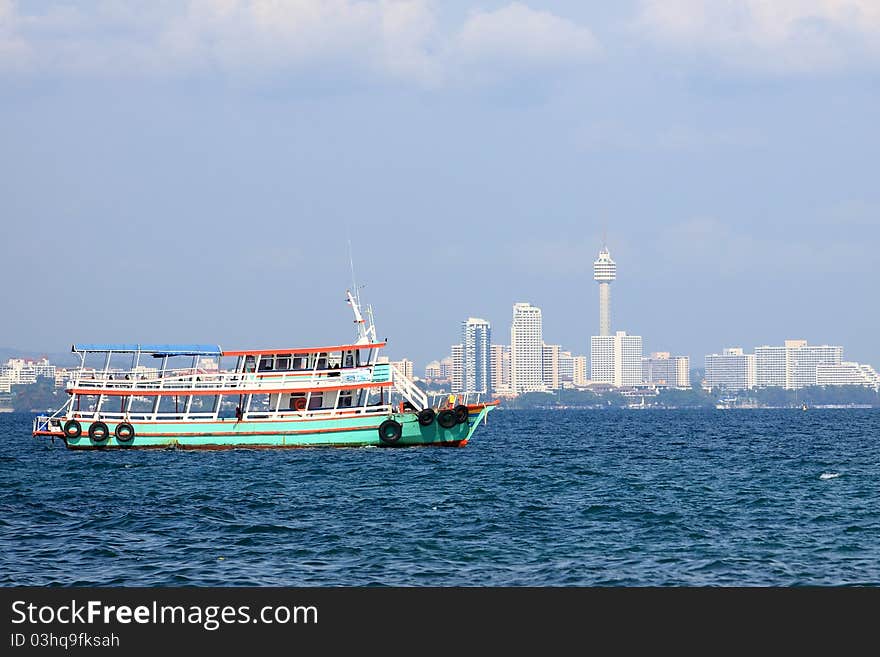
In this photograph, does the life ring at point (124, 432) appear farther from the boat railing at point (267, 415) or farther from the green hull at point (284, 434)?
the boat railing at point (267, 415)

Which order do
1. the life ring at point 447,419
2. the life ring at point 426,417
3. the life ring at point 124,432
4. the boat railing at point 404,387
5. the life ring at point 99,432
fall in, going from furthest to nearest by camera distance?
the life ring at point 99,432 < the life ring at point 124,432 < the life ring at point 447,419 < the boat railing at point 404,387 < the life ring at point 426,417

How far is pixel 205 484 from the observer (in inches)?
1845

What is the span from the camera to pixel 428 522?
35.1 m

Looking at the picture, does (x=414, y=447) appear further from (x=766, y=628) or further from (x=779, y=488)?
(x=766, y=628)

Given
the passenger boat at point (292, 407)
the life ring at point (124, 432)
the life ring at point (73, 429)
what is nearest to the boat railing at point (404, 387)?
the passenger boat at point (292, 407)

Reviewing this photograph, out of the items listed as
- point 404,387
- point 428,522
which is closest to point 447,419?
point 404,387

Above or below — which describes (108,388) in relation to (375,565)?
above

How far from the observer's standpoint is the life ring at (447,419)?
210ft

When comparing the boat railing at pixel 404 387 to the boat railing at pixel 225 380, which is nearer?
the boat railing at pixel 225 380

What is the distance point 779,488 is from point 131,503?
2330cm

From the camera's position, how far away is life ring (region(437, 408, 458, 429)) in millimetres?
63969

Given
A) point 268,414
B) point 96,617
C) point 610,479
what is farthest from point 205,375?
point 96,617

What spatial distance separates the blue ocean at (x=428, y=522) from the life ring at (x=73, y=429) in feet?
16.3

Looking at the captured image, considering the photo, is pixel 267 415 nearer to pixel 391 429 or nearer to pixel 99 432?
pixel 391 429
